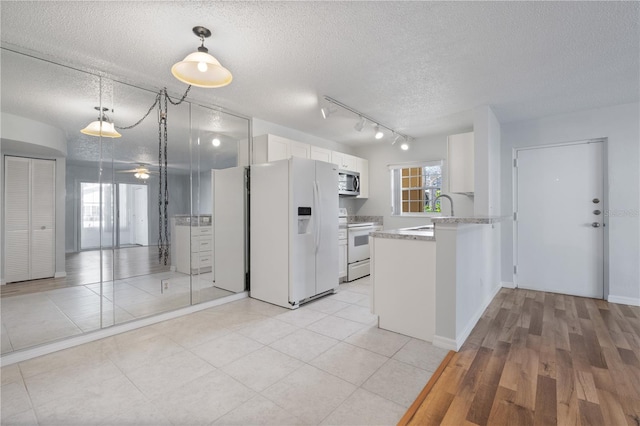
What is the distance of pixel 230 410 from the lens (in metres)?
1.70

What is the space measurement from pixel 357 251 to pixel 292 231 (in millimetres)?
1804

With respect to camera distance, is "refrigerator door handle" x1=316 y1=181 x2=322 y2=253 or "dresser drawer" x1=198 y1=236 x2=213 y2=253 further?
"refrigerator door handle" x1=316 y1=181 x2=322 y2=253

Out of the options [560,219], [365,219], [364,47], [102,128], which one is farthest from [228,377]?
[560,219]

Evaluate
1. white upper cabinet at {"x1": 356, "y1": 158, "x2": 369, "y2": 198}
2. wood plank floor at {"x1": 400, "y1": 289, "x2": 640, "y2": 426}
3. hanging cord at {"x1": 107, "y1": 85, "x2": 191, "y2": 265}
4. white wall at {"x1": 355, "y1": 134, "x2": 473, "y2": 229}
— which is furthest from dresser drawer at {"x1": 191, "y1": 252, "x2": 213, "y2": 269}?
white wall at {"x1": 355, "y1": 134, "x2": 473, "y2": 229}

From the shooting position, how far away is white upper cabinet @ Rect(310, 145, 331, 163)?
4.72 meters

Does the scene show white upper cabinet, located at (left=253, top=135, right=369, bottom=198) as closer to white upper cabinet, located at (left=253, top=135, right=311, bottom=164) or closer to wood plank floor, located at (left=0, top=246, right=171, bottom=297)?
white upper cabinet, located at (left=253, top=135, right=311, bottom=164)

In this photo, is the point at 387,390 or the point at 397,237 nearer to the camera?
the point at 387,390

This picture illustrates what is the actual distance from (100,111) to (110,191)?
29.9 inches

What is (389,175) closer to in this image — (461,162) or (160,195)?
(461,162)

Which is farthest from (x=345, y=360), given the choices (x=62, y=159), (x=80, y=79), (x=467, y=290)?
(x=80, y=79)

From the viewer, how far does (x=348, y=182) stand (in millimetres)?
5359

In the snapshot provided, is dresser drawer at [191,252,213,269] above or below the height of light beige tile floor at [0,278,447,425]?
above

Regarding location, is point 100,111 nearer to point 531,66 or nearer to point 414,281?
point 414,281

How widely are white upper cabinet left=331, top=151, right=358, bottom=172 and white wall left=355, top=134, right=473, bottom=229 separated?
0.53m
